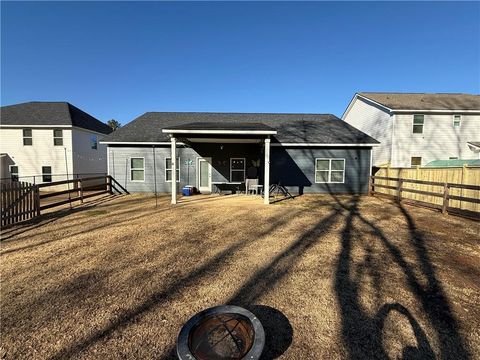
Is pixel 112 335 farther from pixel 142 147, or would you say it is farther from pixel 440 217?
pixel 142 147

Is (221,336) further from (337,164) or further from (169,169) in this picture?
(337,164)

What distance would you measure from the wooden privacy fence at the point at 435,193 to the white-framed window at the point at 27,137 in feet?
74.1

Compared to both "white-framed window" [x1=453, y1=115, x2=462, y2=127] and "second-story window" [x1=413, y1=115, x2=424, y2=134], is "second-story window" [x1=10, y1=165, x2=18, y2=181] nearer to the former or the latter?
"second-story window" [x1=413, y1=115, x2=424, y2=134]

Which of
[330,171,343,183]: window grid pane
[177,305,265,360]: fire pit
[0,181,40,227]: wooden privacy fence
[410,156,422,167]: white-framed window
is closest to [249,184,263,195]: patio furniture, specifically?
[330,171,343,183]: window grid pane

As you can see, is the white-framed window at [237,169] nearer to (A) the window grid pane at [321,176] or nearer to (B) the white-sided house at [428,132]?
(A) the window grid pane at [321,176]

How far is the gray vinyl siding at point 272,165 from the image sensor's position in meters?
13.8

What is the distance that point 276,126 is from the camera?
15602 mm

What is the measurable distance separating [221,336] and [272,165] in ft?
38.4

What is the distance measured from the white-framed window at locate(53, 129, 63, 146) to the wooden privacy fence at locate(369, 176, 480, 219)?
20602 millimetres

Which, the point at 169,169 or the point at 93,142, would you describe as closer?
the point at 169,169

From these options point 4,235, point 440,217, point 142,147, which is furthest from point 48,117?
point 440,217

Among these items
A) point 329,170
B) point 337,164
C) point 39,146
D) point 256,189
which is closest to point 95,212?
point 256,189

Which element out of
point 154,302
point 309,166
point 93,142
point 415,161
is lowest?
point 154,302

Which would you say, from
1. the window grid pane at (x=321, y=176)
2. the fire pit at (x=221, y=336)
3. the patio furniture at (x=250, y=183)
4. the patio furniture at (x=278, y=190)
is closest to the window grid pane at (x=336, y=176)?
the window grid pane at (x=321, y=176)
